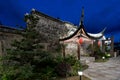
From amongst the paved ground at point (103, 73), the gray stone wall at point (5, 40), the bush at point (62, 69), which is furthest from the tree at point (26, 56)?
the paved ground at point (103, 73)

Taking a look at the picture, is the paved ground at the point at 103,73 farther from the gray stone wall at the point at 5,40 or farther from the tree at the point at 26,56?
the gray stone wall at the point at 5,40

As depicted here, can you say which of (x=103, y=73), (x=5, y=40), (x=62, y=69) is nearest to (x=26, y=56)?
(x=5, y=40)

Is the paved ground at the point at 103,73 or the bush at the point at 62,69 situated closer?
the bush at the point at 62,69

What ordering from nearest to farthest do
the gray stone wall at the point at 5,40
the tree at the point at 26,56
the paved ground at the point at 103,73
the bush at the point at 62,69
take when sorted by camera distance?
the tree at the point at 26,56 < the gray stone wall at the point at 5,40 < the bush at the point at 62,69 < the paved ground at the point at 103,73

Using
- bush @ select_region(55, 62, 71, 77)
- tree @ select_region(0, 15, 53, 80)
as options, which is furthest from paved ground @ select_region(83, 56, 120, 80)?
tree @ select_region(0, 15, 53, 80)

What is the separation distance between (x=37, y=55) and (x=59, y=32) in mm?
6093

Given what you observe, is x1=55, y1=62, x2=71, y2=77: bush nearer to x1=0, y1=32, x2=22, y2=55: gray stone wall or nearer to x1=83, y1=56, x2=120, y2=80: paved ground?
x1=83, y1=56, x2=120, y2=80: paved ground

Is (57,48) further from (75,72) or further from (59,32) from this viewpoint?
(75,72)

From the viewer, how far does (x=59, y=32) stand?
14.4m

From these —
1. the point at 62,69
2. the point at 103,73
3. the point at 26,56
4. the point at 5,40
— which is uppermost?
the point at 5,40

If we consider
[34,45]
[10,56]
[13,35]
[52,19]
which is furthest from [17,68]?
[52,19]

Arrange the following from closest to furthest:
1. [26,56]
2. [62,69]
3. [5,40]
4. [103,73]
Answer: [26,56] → [5,40] → [62,69] → [103,73]

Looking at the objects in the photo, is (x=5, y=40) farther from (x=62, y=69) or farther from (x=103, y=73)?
(x=103, y=73)

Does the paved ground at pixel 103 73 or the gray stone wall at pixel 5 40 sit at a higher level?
the gray stone wall at pixel 5 40
